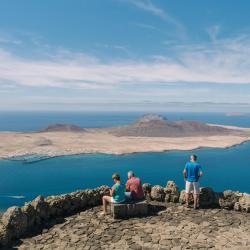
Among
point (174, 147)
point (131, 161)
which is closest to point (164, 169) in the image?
point (131, 161)

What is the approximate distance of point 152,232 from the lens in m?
13.2

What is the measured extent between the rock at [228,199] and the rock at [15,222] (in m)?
8.77

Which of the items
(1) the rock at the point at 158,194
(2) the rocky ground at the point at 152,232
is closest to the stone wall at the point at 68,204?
(1) the rock at the point at 158,194

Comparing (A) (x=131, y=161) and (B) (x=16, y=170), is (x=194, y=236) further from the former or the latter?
(A) (x=131, y=161)

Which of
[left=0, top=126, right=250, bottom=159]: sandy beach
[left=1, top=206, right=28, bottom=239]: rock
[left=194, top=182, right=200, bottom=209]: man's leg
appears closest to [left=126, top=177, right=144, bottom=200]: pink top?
[left=194, top=182, right=200, bottom=209]: man's leg

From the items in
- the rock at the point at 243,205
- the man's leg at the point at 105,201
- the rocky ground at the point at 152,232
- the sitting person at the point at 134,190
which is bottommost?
the rocky ground at the point at 152,232

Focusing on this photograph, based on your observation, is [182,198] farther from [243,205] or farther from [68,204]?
[68,204]

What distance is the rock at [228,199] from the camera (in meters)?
16.0

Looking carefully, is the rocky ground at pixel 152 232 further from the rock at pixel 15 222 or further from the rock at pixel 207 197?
the rock at pixel 207 197

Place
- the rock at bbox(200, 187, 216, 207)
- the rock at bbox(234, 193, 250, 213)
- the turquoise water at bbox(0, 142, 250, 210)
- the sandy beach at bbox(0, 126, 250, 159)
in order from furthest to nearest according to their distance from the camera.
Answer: the sandy beach at bbox(0, 126, 250, 159)
the turquoise water at bbox(0, 142, 250, 210)
the rock at bbox(200, 187, 216, 207)
the rock at bbox(234, 193, 250, 213)

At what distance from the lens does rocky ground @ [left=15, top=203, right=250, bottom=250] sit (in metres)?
12.2

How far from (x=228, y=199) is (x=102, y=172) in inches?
3716

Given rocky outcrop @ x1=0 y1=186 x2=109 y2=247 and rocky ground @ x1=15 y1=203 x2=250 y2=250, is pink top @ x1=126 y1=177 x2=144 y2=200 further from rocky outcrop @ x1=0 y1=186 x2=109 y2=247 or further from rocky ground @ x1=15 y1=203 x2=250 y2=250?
rocky outcrop @ x1=0 y1=186 x2=109 y2=247

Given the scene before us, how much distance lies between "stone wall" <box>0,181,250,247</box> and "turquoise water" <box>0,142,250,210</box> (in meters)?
59.4
